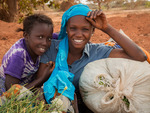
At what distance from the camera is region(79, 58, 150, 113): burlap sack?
6.29 ft

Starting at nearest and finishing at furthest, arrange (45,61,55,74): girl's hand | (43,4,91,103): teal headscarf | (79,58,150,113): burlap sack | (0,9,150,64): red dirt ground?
1. (79,58,150,113): burlap sack
2. (43,4,91,103): teal headscarf
3. (45,61,55,74): girl's hand
4. (0,9,150,64): red dirt ground

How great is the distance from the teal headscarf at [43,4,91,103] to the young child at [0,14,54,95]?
0.15m

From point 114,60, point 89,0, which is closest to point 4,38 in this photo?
point 114,60

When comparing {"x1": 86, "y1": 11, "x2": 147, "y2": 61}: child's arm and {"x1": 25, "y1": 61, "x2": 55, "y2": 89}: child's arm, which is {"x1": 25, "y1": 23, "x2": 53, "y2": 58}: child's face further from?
{"x1": 86, "y1": 11, "x2": 147, "y2": 61}: child's arm

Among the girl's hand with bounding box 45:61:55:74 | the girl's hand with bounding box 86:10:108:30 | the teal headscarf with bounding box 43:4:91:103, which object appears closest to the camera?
the teal headscarf with bounding box 43:4:91:103

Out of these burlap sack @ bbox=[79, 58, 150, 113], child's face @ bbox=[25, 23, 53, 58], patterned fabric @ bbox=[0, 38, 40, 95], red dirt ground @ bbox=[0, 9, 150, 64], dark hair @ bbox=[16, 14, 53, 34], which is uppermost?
dark hair @ bbox=[16, 14, 53, 34]

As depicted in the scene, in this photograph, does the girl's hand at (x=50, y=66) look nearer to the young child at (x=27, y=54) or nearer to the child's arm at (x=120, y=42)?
the young child at (x=27, y=54)

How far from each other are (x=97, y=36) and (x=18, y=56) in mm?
5159

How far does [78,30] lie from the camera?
2.27 metres

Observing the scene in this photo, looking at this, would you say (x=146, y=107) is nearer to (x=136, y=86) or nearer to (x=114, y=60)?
(x=136, y=86)

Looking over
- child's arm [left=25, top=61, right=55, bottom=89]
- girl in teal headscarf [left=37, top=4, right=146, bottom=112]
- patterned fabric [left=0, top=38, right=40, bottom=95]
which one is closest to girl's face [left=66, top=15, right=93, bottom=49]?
girl in teal headscarf [left=37, top=4, right=146, bottom=112]

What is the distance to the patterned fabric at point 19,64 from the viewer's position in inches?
83.0

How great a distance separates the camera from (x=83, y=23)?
225 cm

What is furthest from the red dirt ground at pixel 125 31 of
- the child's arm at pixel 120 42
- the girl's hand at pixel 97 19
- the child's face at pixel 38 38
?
the girl's hand at pixel 97 19
